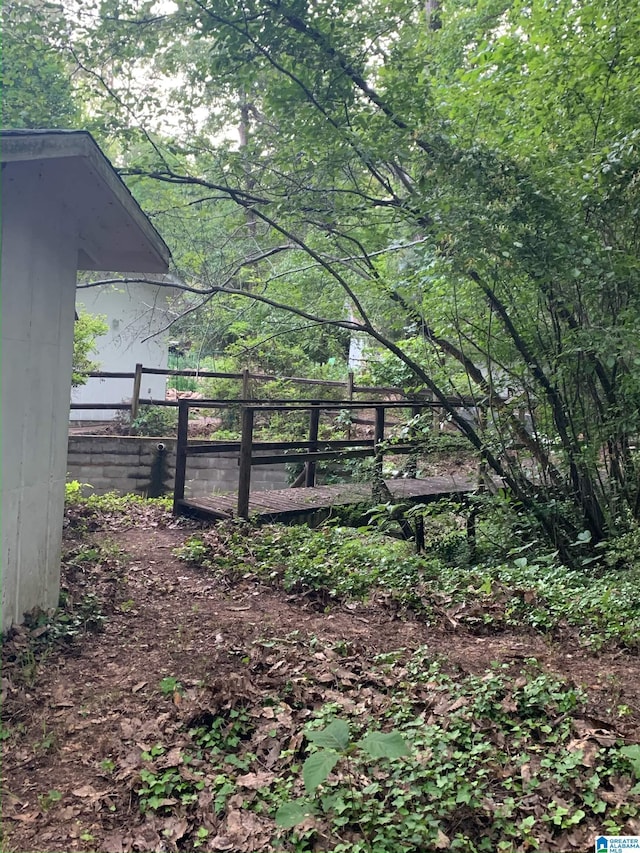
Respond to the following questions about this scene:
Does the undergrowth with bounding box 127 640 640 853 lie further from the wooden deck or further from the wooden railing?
the wooden railing

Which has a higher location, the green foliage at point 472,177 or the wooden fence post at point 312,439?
the green foliage at point 472,177

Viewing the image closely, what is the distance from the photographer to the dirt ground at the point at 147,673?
96.4 inches

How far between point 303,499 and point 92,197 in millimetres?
4518

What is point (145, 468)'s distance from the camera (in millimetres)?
10531

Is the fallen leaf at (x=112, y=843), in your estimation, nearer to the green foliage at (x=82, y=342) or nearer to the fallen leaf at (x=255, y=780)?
the fallen leaf at (x=255, y=780)

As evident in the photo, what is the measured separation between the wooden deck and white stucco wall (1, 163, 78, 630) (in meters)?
2.94

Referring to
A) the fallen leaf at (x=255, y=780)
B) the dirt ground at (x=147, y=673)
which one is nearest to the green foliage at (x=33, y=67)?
the dirt ground at (x=147, y=673)

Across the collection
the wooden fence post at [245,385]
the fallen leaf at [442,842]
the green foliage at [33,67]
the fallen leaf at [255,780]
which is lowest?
the fallen leaf at [255,780]

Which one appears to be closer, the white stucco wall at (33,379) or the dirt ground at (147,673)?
the dirt ground at (147,673)

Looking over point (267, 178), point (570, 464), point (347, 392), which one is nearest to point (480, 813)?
point (570, 464)

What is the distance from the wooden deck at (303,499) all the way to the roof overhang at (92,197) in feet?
10.2

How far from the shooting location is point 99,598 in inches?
185

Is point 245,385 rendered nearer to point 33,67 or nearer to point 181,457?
point 181,457

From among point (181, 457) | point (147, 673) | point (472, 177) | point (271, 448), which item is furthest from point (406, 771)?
point (181, 457)
